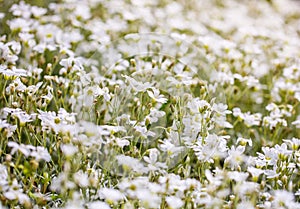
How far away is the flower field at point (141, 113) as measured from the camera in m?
1.48

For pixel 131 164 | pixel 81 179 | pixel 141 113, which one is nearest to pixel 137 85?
pixel 141 113

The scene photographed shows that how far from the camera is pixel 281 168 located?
1634 millimetres

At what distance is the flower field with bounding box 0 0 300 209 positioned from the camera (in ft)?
4.85

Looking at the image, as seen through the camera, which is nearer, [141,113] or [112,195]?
[112,195]

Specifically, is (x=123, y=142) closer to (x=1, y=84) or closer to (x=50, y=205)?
(x=50, y=205)

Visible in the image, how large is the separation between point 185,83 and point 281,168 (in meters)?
0.46

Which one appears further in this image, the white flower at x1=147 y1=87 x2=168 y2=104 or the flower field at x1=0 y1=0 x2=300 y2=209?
the white flower at x1=147 y1=87 x2=168 y2=104

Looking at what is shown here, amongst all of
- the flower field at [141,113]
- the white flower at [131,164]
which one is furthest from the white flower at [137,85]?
the white flower at [131,164]

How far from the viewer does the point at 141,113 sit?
1837 mm

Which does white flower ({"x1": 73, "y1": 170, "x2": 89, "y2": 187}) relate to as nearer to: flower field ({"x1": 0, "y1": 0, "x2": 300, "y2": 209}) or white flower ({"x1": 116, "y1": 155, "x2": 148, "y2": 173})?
flower field ({"x1": 0, "y1": 0, "x2": 300, "y2": 209})

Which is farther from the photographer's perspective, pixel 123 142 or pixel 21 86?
pixel 21 86

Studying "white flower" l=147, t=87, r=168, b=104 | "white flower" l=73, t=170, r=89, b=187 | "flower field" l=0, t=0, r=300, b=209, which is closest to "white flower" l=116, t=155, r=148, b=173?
"flower field" l=0, t=0, r=300, b=209

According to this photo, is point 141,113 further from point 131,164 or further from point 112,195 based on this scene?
point 112,195

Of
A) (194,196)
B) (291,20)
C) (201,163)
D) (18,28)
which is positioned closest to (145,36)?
(18,28)
